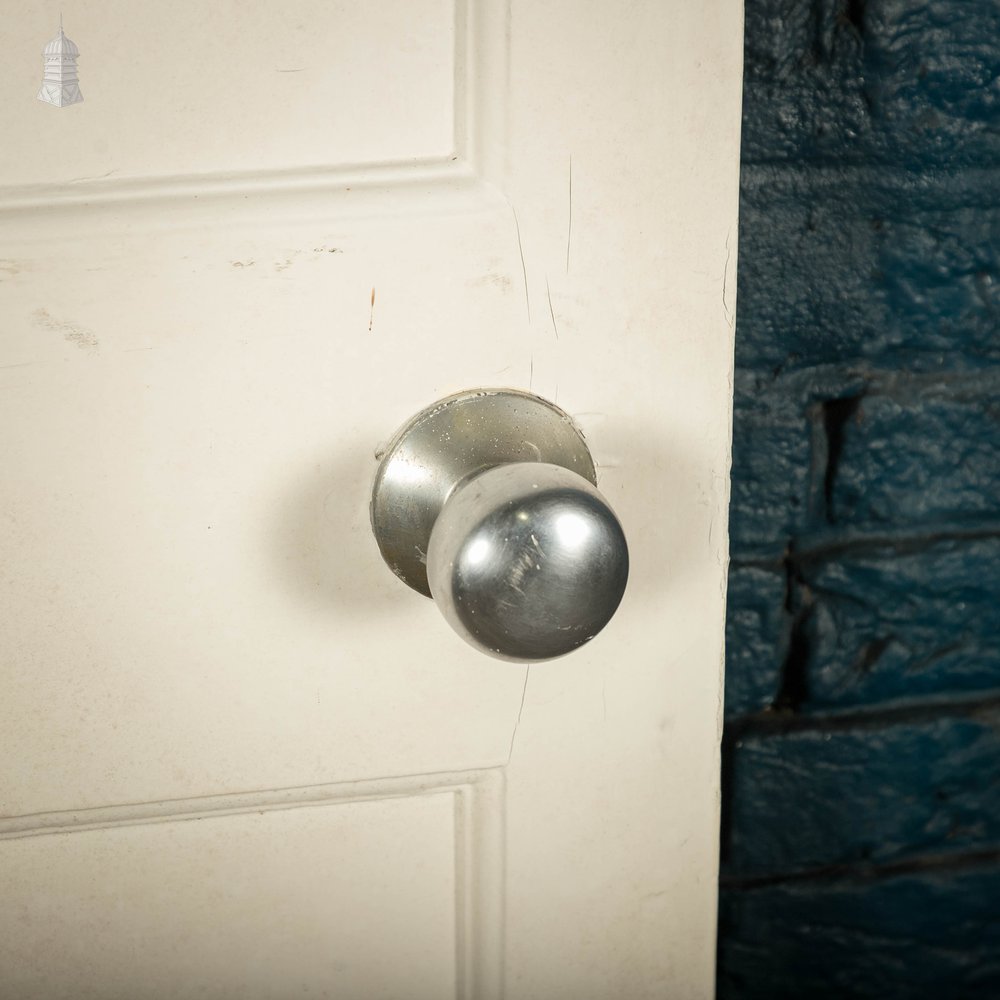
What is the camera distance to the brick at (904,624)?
716 millimetres

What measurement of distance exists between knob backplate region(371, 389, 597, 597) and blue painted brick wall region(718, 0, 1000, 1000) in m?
0.27

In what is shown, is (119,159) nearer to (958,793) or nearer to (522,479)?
(522,479)

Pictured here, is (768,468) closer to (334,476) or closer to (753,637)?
(753,637)

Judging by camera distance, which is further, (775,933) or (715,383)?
(775,933)

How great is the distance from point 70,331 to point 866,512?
19.9 inches

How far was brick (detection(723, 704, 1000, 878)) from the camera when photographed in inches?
29.1

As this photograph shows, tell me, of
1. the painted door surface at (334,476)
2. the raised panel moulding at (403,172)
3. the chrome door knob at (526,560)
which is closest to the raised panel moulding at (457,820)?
the painted door surface at (334,476)

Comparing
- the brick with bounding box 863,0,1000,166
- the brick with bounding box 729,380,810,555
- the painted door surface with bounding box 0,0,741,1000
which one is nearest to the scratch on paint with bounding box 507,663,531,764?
the painted door surface with bounding box 0,0,741,1000

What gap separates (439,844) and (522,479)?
0.21 meters

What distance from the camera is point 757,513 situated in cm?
70

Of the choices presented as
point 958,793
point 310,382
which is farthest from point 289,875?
point 958,793

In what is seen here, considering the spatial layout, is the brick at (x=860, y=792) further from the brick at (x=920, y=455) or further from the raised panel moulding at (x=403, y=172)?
the raised panel moulding at (x=403, y=172)

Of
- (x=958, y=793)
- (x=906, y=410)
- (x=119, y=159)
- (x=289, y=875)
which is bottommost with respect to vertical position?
(x=958, y=793)

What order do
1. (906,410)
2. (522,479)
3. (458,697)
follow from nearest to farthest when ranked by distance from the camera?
1. (522,479)
2. (458,697)
3. (906,410)
